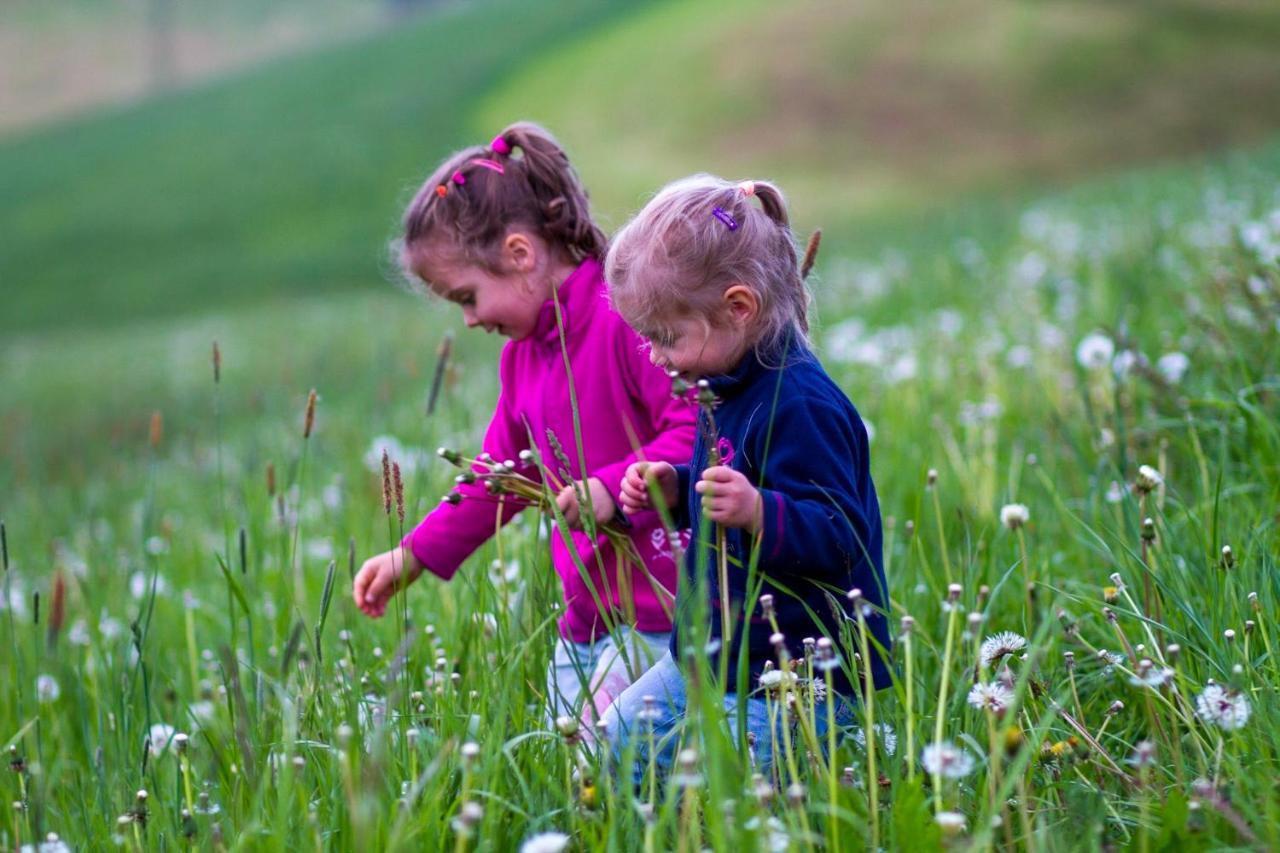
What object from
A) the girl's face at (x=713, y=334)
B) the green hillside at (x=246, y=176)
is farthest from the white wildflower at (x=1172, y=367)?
the green hillside at (x=246, y=176)

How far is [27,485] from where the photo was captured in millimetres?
7109

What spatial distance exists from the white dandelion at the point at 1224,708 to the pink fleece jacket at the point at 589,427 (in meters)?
1.06

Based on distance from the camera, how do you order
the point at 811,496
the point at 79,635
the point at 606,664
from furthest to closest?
the point at 79,635
the point at 606,664
the point at 811,496

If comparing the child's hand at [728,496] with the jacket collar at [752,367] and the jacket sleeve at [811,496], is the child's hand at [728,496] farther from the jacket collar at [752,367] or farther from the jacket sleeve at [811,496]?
the jacket collar at [752,367]

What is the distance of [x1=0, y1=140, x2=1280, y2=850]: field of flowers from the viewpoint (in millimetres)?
1817

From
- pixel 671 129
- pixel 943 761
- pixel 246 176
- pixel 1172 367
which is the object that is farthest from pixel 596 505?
pixel 246 176

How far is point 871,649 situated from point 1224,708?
25.6 inches

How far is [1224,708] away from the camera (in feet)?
6.08

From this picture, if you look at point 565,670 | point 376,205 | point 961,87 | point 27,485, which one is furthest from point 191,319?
point 565,670

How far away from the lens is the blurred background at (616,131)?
24344mm

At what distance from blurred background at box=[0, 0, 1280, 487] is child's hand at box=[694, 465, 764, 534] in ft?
51.7

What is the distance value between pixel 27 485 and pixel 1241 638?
6473mm

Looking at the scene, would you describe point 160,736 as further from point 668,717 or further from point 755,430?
point 755,430

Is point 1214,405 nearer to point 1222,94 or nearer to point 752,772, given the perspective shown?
point 752,772
